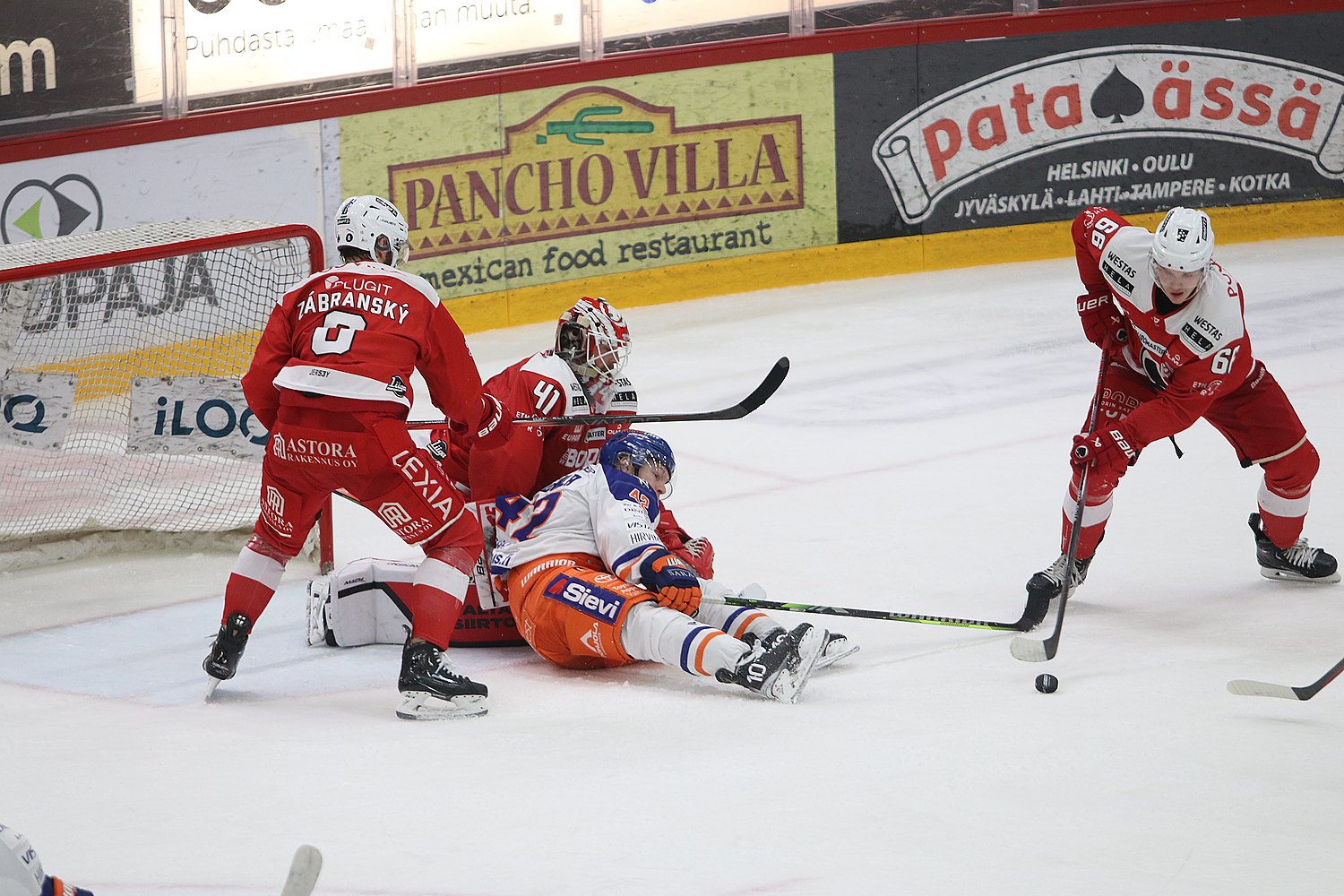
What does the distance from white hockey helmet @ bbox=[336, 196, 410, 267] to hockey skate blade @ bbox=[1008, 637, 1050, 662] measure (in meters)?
1.82

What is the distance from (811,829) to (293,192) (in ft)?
17.7

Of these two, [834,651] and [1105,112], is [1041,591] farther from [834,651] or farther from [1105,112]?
[1105,112]

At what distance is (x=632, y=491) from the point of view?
4.38 meters

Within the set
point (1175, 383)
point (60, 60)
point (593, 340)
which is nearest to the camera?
point (1175, 383)

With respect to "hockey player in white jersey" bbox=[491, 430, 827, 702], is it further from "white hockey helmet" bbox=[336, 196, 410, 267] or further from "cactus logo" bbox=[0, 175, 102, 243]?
"cactus logo" bbox=[0, 175, 102, 243]

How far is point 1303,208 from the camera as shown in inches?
391

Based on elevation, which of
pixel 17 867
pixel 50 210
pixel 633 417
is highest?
pixel 50 210

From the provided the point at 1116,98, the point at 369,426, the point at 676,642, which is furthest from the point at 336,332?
the point at 1116,98

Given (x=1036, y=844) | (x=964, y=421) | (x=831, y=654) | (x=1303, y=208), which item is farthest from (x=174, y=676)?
(x=1303, y=208)

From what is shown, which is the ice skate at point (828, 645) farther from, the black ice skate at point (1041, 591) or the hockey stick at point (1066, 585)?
the black ice skate at point (1041, 591)

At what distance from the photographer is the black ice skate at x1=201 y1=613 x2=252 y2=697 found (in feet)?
14.1

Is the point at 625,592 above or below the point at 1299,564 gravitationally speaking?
above

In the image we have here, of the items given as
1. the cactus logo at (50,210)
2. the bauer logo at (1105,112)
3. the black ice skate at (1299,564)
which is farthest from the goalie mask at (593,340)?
the bauer logo at (1105,112)

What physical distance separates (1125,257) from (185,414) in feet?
9.62
